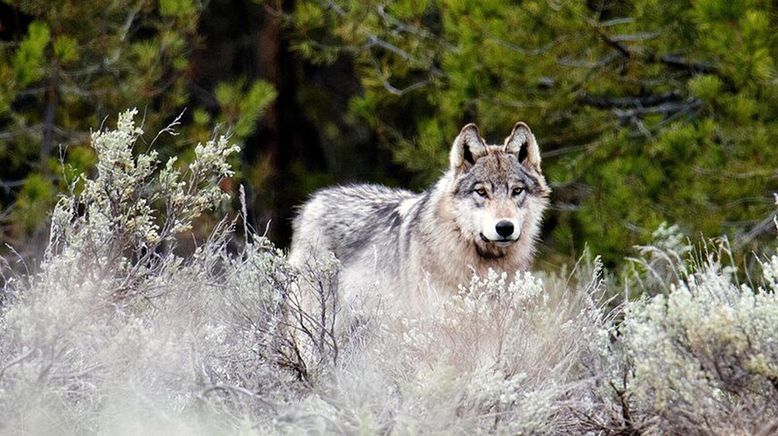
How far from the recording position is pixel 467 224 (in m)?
7.62

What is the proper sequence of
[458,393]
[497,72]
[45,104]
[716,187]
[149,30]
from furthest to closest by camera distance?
1. [149,30]
2. [45,104]
3. [497,72]
4. [716,187]
5. [458,393]

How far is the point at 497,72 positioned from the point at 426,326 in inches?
235

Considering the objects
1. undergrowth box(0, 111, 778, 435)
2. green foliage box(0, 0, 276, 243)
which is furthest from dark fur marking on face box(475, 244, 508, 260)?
Result: green foliage box(0, 0, 276, 243)

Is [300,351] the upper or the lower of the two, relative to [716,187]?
lower

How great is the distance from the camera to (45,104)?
41.7 ft

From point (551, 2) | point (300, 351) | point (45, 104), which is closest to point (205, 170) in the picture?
point (300, 351)

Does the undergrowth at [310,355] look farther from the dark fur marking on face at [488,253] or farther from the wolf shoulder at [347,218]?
the wolf shoulder at [347,218]

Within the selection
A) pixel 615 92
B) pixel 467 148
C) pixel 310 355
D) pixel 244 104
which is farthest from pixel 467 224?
pixel 244 104

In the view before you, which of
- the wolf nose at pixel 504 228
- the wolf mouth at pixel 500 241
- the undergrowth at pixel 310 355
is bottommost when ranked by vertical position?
the undergrowth at pixel 310 355

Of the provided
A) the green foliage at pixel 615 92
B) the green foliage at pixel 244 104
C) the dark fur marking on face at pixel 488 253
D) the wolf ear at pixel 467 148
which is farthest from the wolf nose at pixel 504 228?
the green foliage at pixel 244 104

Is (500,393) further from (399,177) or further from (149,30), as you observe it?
(399,177)

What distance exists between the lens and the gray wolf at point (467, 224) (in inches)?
298

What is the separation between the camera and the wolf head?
750 centimetres

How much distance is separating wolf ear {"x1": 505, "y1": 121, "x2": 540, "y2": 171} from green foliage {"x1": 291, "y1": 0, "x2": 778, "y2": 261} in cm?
227
